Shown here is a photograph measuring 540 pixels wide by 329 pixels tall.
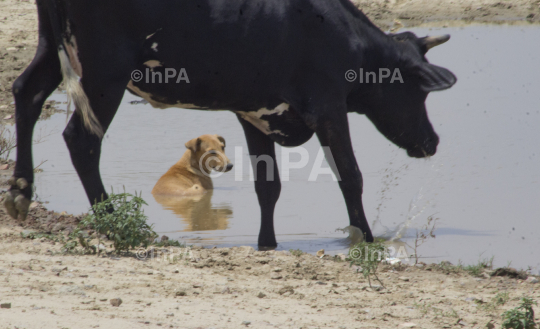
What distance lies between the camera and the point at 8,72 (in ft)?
43.3

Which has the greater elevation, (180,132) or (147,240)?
(180,132)

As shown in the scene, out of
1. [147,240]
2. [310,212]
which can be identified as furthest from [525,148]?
[147,240]

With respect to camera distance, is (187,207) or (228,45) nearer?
(228,45)

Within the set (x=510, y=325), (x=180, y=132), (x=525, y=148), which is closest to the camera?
(x=510, y=325)

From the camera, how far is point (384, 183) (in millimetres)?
8461

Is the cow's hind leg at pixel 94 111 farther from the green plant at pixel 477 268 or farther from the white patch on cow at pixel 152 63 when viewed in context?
the green plant at pixel 477 268

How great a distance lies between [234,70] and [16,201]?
6.13ft

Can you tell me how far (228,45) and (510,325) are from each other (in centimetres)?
295

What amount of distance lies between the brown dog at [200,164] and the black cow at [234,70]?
283 cm

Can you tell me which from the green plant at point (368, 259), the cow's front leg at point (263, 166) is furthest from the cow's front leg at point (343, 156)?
the green plant at point (368, 259)

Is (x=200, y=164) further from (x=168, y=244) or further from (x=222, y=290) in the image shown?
(x=222, y=290)

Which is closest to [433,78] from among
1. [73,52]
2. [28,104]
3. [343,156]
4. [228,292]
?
[343,156]

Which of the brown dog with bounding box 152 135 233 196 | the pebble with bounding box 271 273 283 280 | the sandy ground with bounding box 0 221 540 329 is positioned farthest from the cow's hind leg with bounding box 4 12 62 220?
the brown dog with bounding box 152 135 233 196

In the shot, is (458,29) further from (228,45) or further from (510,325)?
(510,325)
